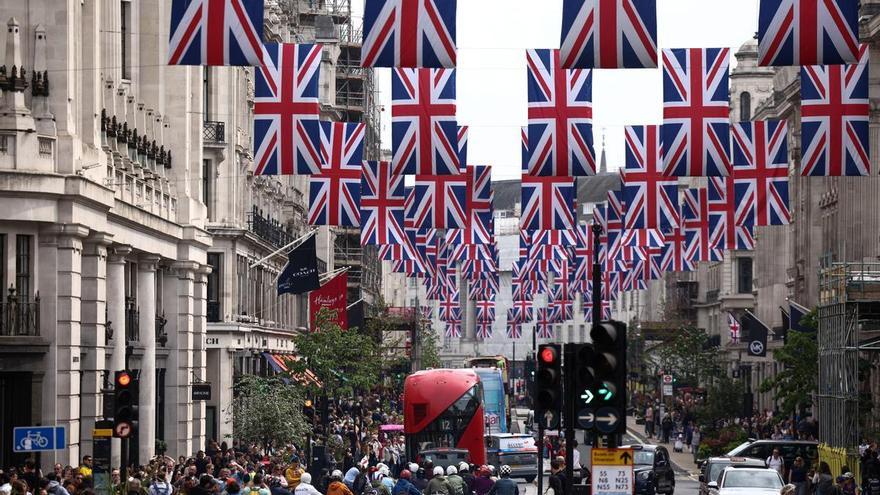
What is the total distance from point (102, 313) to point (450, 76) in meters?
9.71

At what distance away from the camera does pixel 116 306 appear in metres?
46.5

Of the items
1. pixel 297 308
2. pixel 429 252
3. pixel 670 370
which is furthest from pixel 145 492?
pixel 670 370

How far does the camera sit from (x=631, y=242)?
66.8m

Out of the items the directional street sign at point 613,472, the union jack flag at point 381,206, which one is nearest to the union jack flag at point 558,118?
the directional street sign at point 613,472

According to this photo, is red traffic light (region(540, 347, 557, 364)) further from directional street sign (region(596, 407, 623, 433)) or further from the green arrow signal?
directional street sign (region(596, 407, 623, 433))

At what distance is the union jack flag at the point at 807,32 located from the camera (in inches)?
1169

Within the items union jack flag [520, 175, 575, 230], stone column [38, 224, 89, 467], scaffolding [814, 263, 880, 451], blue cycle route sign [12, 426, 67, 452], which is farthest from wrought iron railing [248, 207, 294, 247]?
blue cycle route sign [12, 426, 67, 452]

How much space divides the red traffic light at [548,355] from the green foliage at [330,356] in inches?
1940

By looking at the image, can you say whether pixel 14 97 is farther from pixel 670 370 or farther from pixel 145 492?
pixel 670 370

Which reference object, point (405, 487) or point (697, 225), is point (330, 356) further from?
point (405, 487)

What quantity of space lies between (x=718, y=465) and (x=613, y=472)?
18.3 meters

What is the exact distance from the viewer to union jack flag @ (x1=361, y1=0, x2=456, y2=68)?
30422mm

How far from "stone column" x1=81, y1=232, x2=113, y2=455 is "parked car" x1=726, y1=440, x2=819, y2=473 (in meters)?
18.2

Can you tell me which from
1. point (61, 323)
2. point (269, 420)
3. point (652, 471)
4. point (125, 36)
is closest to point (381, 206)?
point (269, 420)
